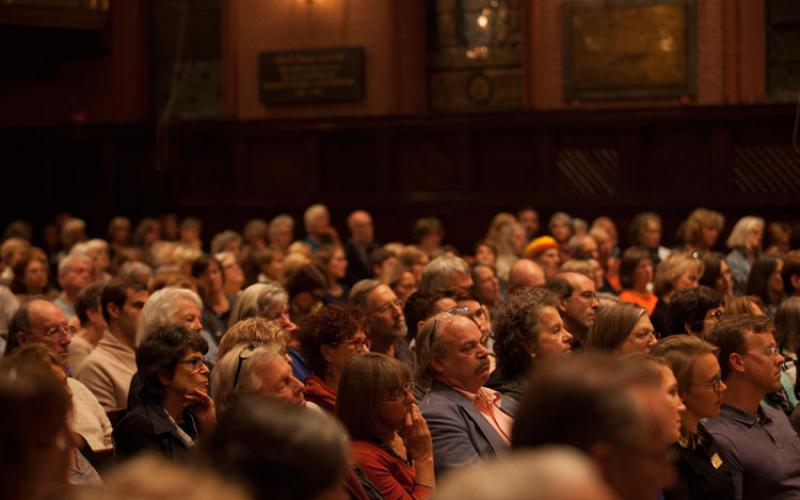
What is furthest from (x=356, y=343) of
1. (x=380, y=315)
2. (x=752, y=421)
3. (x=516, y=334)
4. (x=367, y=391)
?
(x=752, y=421)

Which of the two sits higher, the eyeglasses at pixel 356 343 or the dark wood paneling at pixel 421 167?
the dark wood paneling at pixel 421 167

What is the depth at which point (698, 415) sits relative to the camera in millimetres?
4637

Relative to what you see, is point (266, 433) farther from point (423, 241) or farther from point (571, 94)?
point (571, 94)

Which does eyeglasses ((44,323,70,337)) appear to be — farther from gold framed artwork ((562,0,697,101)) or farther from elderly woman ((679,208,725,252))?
gold framed artwork ((562,0,697,101))

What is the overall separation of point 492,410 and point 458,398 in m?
0.17

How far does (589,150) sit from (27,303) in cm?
847

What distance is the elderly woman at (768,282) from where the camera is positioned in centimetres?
794

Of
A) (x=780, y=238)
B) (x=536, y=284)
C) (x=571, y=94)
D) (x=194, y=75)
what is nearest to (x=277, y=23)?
(x=194, y=75)

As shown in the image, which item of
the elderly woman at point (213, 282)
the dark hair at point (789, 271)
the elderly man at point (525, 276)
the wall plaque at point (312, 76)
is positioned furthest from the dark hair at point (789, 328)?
the wall plaque at point (312, 76)

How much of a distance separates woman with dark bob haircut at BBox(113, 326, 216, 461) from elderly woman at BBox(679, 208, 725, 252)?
7.28m

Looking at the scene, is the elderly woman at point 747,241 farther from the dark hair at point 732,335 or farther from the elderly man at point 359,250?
the dark hair at point 732,335

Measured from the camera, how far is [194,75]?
51.6 ft

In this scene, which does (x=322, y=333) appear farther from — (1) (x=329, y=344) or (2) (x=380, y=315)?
(2) (x=380, y=315)

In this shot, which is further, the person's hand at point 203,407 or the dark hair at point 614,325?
the dark hair at point 614,325
